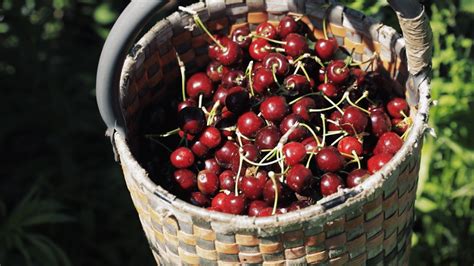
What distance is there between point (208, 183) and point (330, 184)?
206mm

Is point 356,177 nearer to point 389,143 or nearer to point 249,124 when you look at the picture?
point 389,143

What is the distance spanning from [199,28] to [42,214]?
0.68 metres

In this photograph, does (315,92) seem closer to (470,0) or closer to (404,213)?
(404,213)

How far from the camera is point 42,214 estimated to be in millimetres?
1822

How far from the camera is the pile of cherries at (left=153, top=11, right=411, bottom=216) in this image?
46.8 inches

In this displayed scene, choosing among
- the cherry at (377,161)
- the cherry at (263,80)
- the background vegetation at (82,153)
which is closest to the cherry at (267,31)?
the cherry at (263,80)

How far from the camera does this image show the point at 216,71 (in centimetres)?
143

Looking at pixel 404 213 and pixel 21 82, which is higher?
pixel 404 213

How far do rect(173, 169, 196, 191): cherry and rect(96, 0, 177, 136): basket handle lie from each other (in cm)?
15

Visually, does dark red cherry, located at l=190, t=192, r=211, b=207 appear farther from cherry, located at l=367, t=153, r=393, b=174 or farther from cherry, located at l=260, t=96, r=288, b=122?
cherry, located at l=367, t=153, r=393, b=174

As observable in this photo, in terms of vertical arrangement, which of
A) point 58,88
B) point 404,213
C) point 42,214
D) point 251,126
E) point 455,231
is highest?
point 251,126

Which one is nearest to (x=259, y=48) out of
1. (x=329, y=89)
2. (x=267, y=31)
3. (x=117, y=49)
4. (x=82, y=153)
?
(x=267, y=31)

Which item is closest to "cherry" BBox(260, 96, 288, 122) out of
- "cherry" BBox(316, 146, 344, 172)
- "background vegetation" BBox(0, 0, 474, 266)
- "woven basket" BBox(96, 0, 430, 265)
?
"cherry" BBox(316, 146, 344, 172)

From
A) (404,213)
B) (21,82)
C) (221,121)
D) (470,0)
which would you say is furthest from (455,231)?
(21,82)
